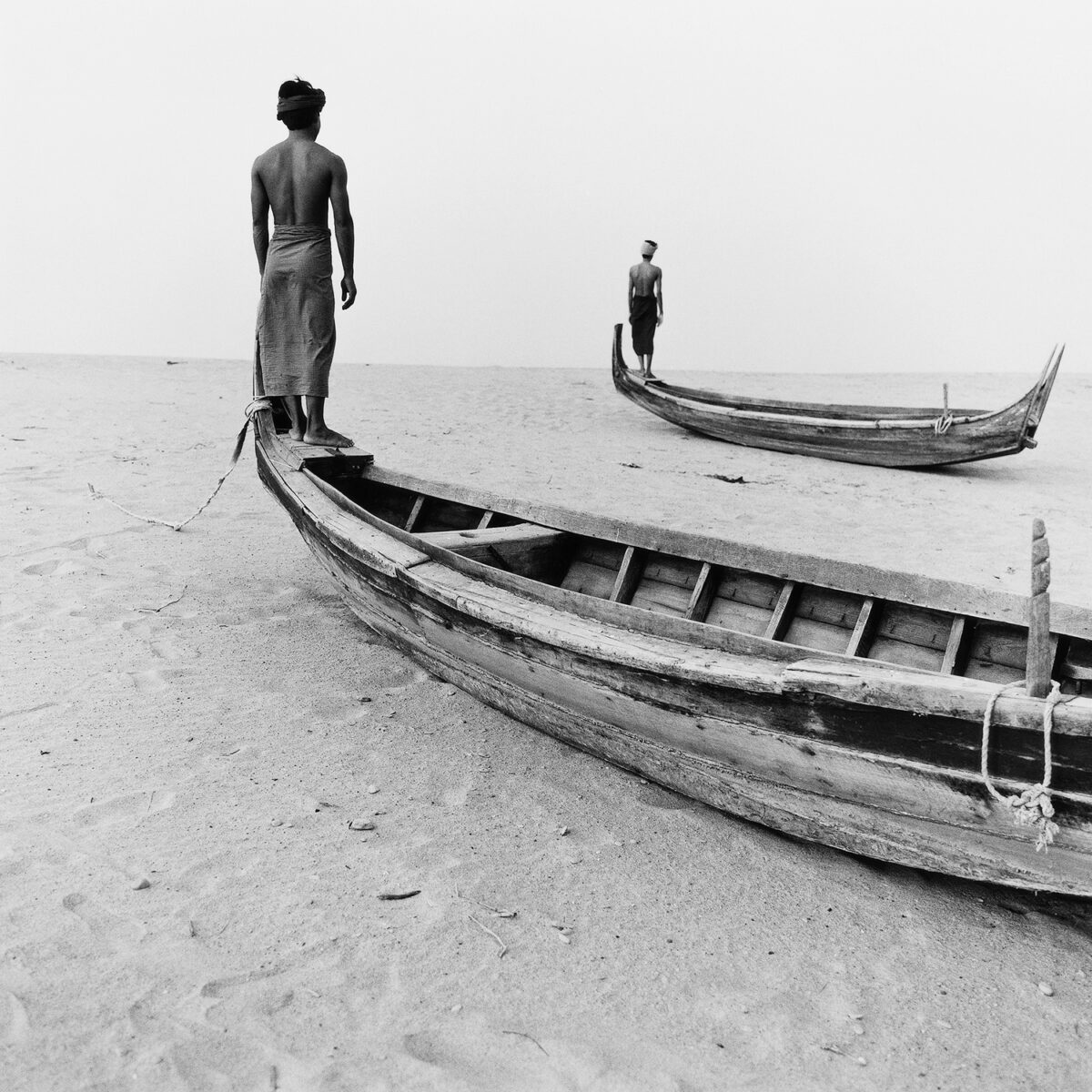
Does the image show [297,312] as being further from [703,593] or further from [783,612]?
[783,612]

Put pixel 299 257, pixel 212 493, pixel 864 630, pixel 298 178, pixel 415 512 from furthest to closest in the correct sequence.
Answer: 1. pixel 212 493
2. pixel 299 257
3. pixel 298 178
4. pixel 415 512
5. pixel 864 630

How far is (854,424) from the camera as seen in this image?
27.8ft

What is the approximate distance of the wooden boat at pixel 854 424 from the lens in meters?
7.68

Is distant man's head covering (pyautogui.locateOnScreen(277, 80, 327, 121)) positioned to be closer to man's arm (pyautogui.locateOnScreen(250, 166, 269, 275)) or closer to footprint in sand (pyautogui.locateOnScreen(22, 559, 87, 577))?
man's arm (pyautogui.locateOnScreen(250, 166, 269, 275))

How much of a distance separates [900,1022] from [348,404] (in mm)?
10528

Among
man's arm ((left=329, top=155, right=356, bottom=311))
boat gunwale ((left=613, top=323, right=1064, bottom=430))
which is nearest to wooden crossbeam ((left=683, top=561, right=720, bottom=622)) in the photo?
man's arm ((left=329, top=155, right=356, bottom=311))

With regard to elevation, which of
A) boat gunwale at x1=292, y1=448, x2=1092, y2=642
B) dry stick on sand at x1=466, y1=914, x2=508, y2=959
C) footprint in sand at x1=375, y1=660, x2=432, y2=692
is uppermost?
boat gunwale at x1=292, y1=448, x2=1092, y2=642

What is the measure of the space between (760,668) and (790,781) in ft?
0.99

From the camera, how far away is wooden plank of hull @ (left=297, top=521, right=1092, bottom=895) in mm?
2070

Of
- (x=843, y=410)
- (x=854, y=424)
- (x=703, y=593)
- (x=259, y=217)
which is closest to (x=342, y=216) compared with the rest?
(x=259, y=217)

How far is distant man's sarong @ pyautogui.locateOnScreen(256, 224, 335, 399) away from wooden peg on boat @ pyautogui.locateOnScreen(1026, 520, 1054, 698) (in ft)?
12.6

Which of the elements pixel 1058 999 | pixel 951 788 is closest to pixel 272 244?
pixel 951 788

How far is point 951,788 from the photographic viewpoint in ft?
6.75

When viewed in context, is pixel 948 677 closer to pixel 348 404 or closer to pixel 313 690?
pixel 313 690
